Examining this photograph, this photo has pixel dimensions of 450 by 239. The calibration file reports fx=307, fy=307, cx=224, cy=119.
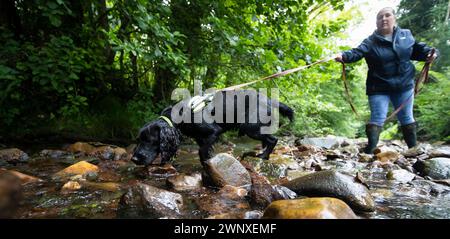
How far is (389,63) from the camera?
15.2ft

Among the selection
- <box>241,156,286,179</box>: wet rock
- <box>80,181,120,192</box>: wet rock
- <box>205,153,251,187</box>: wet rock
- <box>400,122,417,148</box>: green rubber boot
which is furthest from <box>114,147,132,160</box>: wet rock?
<box>400,122,417,148</box>: green rubber boot

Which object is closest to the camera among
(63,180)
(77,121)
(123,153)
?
(63,180)

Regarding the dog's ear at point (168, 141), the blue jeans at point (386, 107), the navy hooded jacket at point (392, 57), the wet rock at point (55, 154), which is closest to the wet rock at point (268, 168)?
the dog's ear at point (168, 141)

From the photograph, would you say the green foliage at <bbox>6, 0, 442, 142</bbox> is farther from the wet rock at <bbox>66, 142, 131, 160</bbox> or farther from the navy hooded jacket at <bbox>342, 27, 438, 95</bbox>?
the wet rock at <bbox>66, 142, 131, 160</bbox>

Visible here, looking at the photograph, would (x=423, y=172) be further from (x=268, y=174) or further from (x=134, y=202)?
(x=134, y=202)

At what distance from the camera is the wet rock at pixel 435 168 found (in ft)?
10.5

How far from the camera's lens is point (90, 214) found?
2.01 m

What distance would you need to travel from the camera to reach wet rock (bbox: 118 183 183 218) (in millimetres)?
1995

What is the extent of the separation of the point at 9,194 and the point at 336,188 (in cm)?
213

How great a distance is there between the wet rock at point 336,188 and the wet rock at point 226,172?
1.41 feet

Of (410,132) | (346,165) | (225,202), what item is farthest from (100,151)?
(410,132)

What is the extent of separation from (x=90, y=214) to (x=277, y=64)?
3766 mm

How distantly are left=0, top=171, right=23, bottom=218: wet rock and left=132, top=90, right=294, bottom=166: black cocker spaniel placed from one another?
2290 mm
